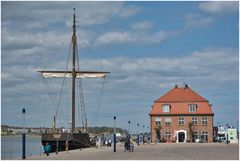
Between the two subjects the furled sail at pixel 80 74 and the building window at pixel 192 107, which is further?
the building window at pixel 192 107

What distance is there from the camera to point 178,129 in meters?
83.9

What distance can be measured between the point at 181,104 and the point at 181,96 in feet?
7.04

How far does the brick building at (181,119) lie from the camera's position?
274 ft

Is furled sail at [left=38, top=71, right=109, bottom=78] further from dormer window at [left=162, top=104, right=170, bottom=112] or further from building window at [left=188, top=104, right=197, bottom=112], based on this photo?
building window at [left=188, top=104, right=197, bottom=112]

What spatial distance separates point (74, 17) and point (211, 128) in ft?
87.4

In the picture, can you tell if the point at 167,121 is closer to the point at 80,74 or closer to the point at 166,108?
the point at 166,108

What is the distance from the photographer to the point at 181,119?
279ft

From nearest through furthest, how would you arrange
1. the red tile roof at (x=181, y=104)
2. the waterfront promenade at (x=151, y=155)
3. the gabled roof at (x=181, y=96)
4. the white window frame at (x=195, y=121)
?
the waterfront promenade at (x=151, y=155) < the white window frame at (x=195, y=121) < the red tile roof at (x=181, y=104) < the gabled roof at (x=181, y=96)

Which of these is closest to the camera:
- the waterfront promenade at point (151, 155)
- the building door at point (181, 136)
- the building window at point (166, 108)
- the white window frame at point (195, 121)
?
the waterfront promenade at point (151, 155)

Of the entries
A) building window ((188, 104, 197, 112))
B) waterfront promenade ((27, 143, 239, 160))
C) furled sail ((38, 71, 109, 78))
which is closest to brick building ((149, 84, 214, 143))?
building window ((188, 104, 197, 112))

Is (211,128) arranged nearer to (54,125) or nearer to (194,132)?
(194,132)

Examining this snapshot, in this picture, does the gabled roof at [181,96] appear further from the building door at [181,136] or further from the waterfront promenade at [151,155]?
the waterfront promenade at [151,155]

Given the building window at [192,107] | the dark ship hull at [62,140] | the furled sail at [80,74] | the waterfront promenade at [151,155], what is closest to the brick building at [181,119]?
the building window at [192,107]

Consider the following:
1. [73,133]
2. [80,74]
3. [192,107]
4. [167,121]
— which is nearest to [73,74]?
[80,74]
